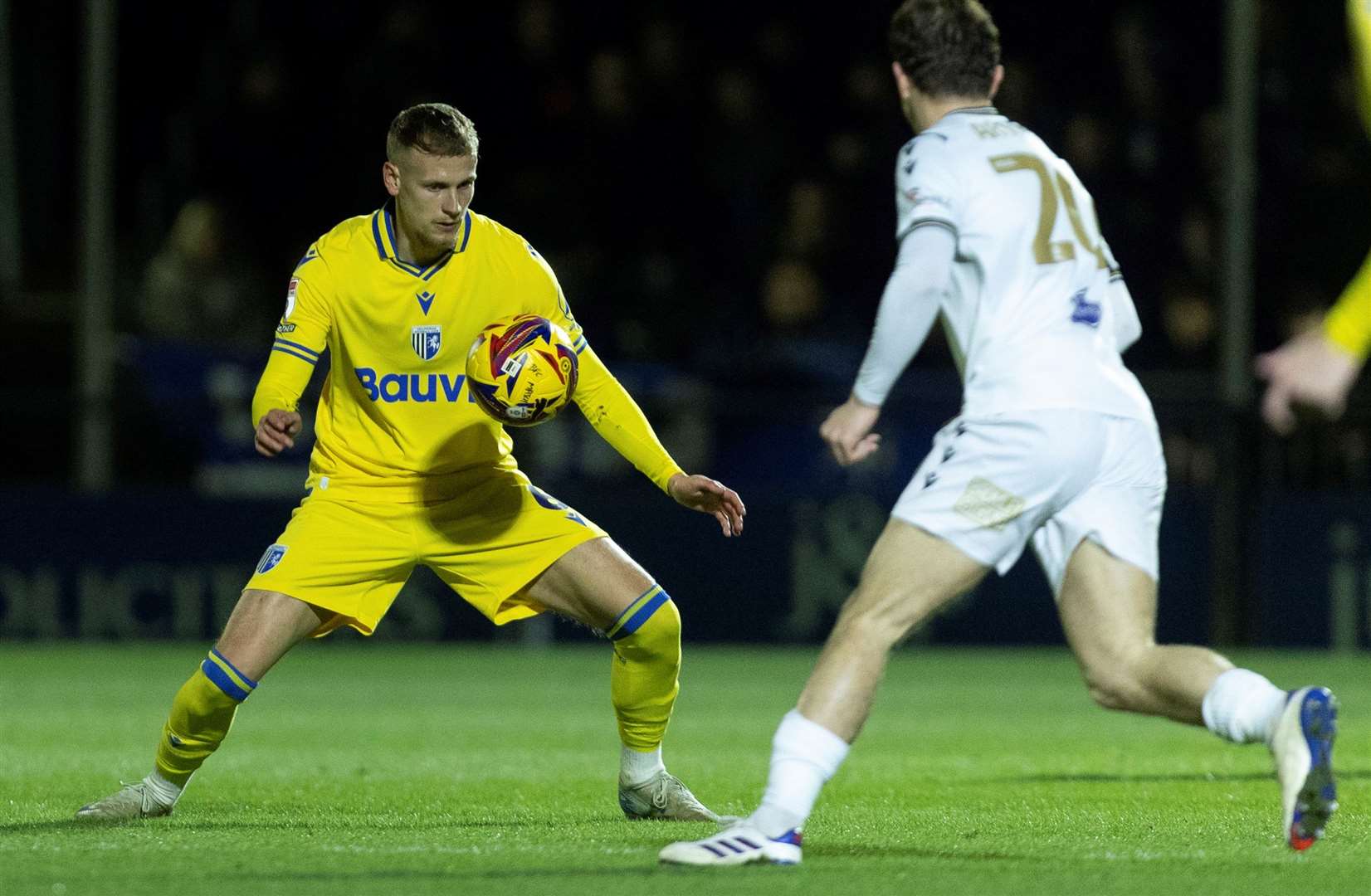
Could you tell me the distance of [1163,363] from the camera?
15281 millimetres

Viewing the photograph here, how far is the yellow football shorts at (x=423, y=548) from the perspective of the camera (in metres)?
6.46

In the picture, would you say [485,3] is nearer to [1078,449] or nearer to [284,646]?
[284,646]

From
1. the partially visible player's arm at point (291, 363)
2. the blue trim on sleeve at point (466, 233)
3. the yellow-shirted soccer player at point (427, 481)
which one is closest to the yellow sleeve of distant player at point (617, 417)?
the yellow-shirted soccer player at point (427, 481)

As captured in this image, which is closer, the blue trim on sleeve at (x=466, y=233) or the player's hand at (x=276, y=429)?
the player's hand at (x=276, y=429)

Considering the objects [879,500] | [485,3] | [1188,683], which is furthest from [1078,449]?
[485,3]

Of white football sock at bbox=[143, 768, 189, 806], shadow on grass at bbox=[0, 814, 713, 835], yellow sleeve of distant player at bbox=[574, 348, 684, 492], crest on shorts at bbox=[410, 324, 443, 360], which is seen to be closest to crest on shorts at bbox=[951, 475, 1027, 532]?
yellow sleeve of distant player at bbox=[574, 348, 684, 492]

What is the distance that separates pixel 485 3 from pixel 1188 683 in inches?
522

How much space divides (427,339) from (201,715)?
4.03 ft

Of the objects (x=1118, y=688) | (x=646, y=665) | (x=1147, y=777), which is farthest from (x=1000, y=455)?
(x=1147, y=777)

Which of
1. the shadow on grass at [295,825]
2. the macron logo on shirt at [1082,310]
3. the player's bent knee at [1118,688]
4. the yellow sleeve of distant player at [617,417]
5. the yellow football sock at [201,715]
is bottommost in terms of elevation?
the shadow on grass at [295,825]

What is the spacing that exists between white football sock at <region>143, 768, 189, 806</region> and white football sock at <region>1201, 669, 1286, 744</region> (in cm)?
296

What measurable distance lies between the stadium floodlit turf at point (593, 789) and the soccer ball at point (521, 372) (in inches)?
45.1

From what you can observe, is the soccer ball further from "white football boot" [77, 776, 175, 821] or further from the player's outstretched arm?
the player's outstretched arm

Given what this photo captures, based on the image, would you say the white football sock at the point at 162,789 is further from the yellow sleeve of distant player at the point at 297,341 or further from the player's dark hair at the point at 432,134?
the player's dark hair at the point at 432,134
